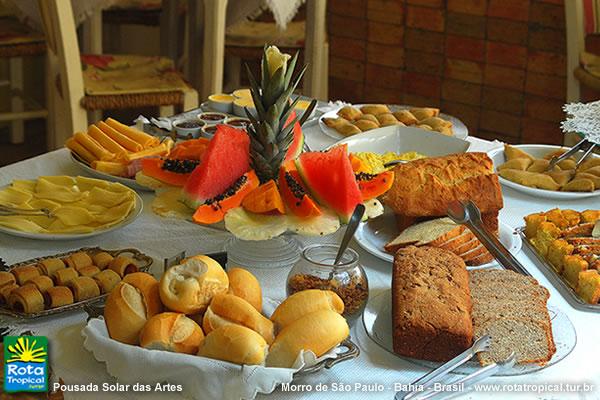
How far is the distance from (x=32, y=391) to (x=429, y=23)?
115 inches

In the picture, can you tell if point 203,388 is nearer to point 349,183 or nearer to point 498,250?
point 349,183

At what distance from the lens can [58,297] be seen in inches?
44.7

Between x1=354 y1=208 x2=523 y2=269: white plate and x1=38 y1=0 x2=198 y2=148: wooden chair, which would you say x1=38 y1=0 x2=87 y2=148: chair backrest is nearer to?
x1=38 y1=0 x2=198 y2=148: wooden chair

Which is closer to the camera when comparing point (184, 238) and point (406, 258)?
point (406, 258)

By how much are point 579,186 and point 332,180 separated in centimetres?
61

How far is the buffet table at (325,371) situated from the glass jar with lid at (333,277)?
3 cm

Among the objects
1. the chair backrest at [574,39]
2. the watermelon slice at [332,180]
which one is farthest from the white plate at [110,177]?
the chair backrest at [574,39]

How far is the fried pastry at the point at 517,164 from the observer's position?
68.1 inches

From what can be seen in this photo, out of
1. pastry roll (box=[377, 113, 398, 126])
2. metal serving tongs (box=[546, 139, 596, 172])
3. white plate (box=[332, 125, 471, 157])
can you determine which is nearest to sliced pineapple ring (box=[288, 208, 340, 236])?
white plate (box=[332, 125, 471, 157])

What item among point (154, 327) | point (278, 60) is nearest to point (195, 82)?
point (278, 60)

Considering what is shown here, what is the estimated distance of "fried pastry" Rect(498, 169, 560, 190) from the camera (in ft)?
5.43

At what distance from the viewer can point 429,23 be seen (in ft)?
11.8

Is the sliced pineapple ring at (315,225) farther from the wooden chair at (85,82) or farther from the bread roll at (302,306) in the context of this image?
the wooden chair at (85,82)

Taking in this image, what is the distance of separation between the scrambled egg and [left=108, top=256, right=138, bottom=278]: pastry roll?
1.68 feet
